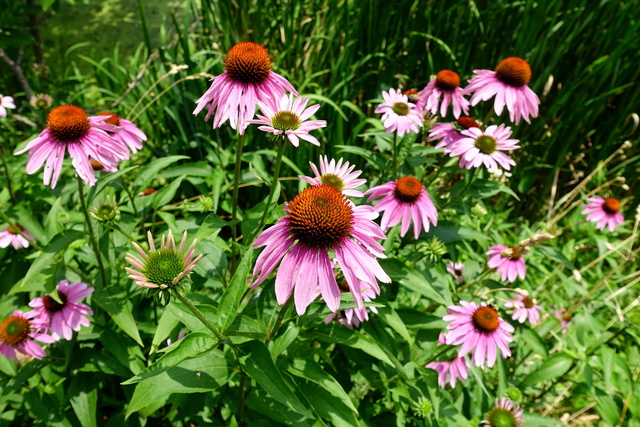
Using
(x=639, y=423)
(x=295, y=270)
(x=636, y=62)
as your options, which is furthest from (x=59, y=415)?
(x=636, y=62)

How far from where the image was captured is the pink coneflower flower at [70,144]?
97 centimetres

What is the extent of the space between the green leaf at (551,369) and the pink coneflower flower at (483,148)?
0.73m

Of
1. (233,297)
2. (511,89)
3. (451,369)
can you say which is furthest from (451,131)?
(233,297)

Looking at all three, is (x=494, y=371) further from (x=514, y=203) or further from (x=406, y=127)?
(x=514, y=203)

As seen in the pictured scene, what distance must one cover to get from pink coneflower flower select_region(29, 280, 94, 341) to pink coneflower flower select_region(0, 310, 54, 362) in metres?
0.03

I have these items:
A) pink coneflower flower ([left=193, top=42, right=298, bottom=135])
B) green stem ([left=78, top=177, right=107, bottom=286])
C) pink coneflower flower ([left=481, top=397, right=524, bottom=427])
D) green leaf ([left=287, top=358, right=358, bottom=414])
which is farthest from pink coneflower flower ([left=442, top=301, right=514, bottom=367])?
green stem ([left=78, top=177, right=107, bottom=286])

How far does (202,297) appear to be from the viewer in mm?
924

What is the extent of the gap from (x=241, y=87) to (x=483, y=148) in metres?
0.71

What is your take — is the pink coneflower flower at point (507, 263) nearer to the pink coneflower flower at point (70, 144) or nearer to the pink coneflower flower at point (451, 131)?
→ the pink coneflower flower at point (451, 131)

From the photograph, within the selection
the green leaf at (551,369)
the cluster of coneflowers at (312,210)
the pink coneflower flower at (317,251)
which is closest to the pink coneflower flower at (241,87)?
the cluster of coneflowers at (312,210)

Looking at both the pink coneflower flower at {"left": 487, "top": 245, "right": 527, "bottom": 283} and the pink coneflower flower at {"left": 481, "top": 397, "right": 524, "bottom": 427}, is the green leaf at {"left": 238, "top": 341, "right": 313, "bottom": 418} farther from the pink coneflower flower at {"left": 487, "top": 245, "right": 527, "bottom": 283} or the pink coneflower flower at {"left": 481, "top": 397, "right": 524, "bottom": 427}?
the pink coneflower flower at {"left": 487, "top": 245, "right": 527, "bottom": 283}

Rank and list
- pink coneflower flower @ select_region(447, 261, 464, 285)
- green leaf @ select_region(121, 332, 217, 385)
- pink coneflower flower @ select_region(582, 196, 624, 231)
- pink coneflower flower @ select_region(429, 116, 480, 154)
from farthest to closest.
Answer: pink coneflower flower @ select_region(582, 196, 624, 231), pink coneflower flower @ select_region(447, 261, 464, 285), pink coneflower flower @ select_region(429, 116, 480, 154), green leaf @ select_region(121, 332, 217, 385)

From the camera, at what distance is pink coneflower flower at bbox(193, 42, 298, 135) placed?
98cm

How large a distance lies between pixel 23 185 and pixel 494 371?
6.40 ft
